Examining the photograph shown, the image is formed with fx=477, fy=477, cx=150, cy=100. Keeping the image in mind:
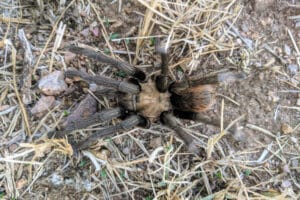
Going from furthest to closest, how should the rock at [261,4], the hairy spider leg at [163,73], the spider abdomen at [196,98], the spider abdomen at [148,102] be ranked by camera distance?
the rock at [261,4] < the spider abdomen at [148,102] < the hairy spider leg at [163,73] < the spider abdomen at [196,98]

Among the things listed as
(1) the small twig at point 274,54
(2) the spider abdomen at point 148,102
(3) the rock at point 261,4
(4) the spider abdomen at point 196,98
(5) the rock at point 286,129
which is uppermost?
(3) the rock at point 261,4

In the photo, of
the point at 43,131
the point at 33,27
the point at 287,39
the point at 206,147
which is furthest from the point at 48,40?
the point at 287,39


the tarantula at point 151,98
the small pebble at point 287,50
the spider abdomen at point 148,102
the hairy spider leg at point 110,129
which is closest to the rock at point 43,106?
the tarantula at point 151,98

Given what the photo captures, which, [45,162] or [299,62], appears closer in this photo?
[45,162]

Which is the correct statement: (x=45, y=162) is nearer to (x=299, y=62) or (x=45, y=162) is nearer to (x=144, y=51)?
(x=144, y=51)

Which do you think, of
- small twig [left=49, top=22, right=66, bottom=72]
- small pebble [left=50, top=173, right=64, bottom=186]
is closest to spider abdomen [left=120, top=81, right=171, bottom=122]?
small twig [left=49, top=22, right=66, bottom=72]

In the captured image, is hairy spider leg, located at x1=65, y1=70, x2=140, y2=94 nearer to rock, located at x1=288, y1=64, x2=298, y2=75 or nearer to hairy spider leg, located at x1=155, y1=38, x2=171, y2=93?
hairy spider leg, located at x1=155, y1=38, x2=171, y2=93

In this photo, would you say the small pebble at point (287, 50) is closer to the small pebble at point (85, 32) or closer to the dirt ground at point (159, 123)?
the dirt ground at point (159, 123)
